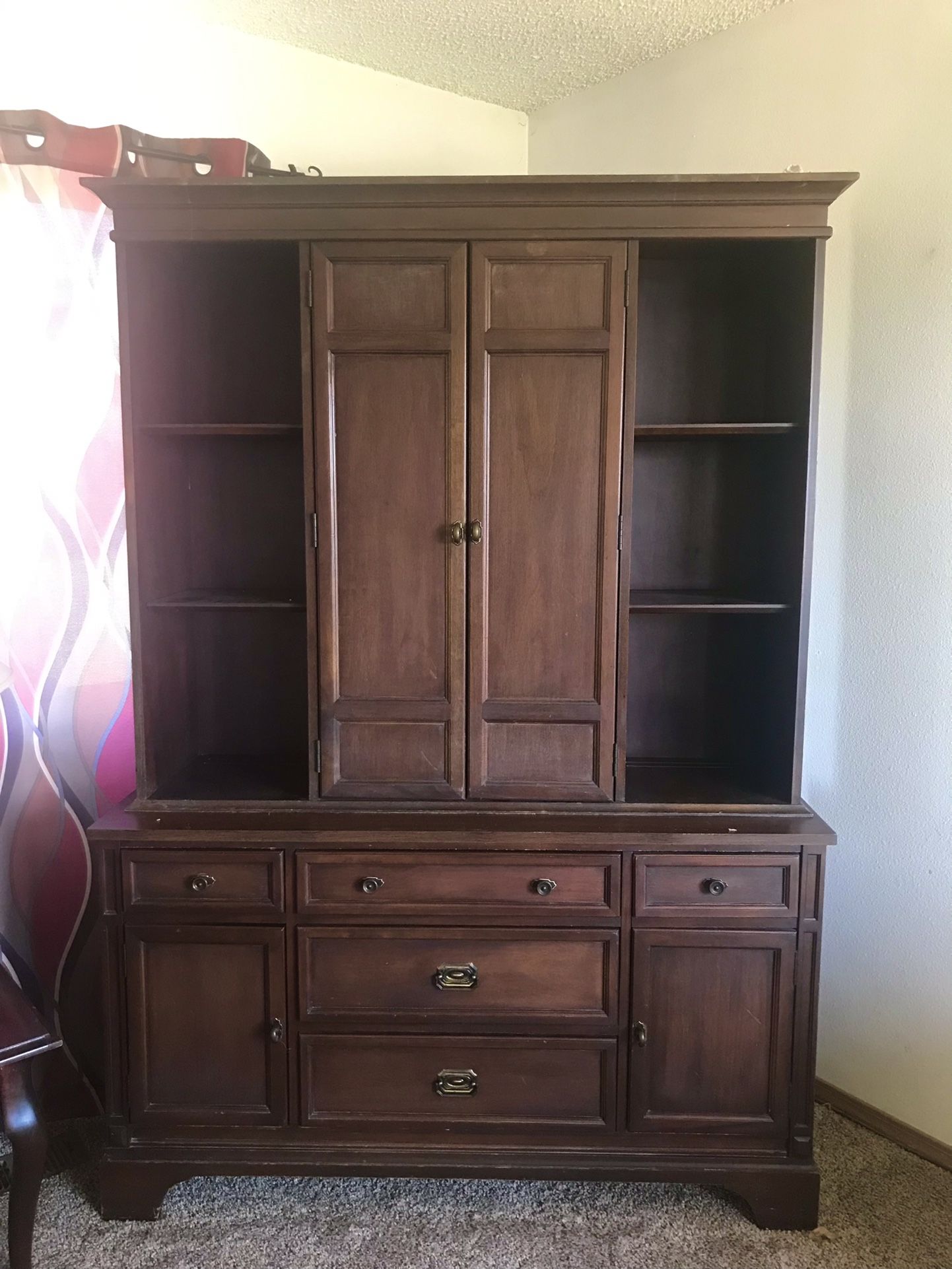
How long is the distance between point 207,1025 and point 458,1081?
57 centimetres

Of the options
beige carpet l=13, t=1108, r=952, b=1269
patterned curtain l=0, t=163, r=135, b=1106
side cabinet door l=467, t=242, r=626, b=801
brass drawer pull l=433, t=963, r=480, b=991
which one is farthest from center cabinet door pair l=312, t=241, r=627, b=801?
beige carpet l=13, t=1108, r=952, b=1269

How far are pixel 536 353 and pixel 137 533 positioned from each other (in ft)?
3.22

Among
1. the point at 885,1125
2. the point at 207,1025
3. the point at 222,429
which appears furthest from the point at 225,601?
the point at 885,1125

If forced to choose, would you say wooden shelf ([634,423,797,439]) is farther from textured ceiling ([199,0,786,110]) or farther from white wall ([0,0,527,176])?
white wall ([0,0,527,176])

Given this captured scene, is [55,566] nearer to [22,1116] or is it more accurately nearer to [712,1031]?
[22,1116]

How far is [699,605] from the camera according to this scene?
1.90 metres

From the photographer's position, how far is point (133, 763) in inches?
89.7

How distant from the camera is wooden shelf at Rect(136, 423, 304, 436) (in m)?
1.87

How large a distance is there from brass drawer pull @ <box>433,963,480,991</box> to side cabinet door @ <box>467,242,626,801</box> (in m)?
0.38

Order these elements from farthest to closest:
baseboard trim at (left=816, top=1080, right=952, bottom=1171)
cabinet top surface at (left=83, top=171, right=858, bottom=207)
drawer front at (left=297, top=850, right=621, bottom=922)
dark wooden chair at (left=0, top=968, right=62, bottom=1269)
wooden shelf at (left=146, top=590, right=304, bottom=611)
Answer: baseboard trim at (left=816, top=1080, right=952, bottom=1171)
wooden shelf at (left=146, top=590, right=304, bottom=611)
drawer front at (left=297, top=850, right=621, bottom=922)
cabinet top surface at (left=83, top=171, right=858, bottom=207)
dark wooden chair at (left=0, top=968, right=62, bottom=1269)

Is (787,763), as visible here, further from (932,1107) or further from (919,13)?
(919,13)

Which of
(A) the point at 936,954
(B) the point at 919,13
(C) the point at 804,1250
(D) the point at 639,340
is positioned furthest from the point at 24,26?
(C) the point at 804,1250

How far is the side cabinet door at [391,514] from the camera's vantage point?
1819mm

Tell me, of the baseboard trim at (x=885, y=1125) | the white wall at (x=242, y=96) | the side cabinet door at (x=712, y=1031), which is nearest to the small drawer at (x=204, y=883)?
the side cabinet door at (x=712, y=1031)
